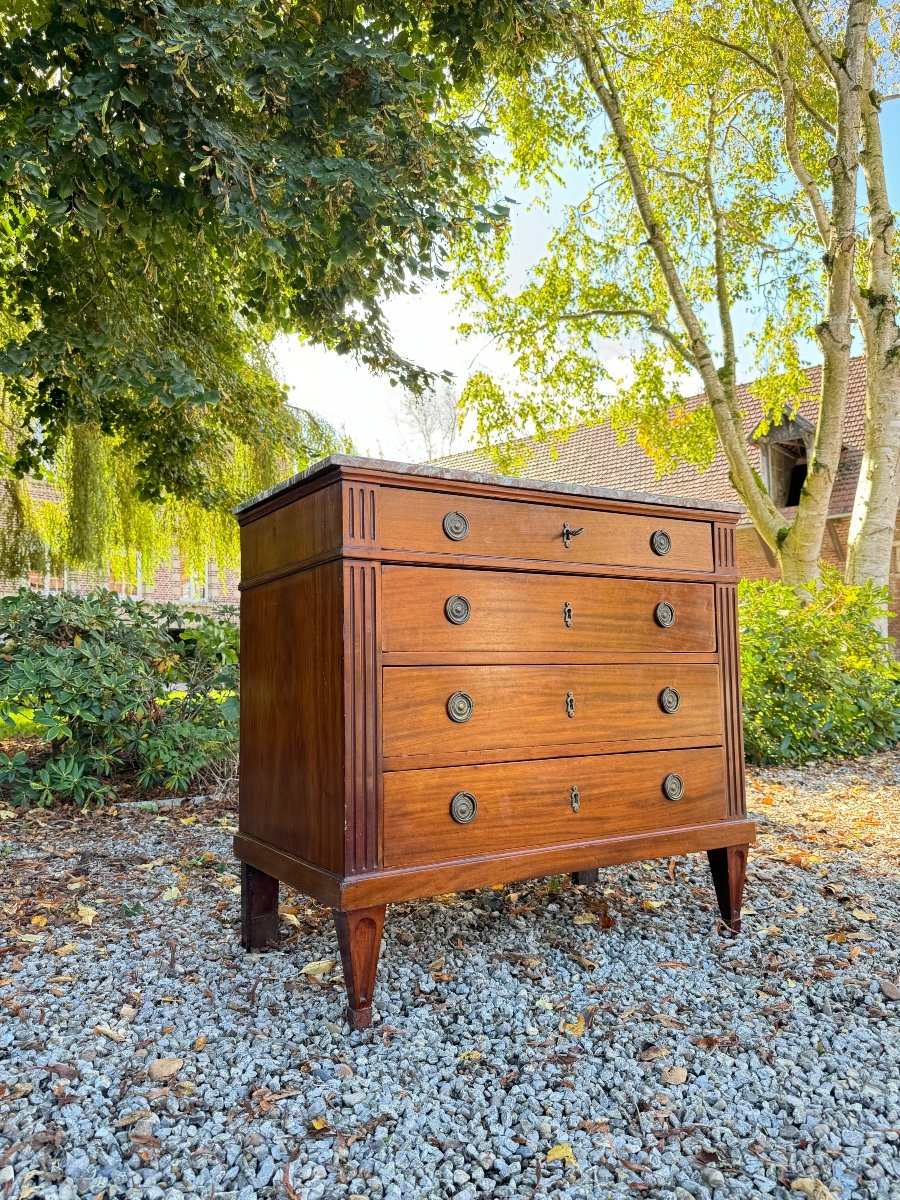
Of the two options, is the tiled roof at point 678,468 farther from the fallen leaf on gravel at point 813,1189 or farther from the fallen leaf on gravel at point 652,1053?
the fallen leaf on gravel at point 813,1189

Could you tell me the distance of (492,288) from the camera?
1019cm

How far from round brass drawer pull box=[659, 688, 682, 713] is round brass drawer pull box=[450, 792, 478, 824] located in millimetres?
749

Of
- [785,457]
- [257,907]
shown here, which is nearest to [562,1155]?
[257,907]

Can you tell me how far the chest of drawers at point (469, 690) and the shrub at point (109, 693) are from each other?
1983 mm

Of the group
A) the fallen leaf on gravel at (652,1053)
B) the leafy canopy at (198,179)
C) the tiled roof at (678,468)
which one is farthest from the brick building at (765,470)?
the fallen leaf on gravel at (652,1053)

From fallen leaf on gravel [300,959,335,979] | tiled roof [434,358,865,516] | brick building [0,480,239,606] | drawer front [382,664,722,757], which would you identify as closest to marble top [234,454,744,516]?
drawer front [382,664,722,757]

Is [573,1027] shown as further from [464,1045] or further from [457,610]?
[457,610]

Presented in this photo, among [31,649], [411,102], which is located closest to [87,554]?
[31,649]

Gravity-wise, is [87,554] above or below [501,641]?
above

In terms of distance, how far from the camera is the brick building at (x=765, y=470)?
12383 millimetres

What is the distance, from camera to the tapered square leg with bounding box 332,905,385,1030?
191 centimetres

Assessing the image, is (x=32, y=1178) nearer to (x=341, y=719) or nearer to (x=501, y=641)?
(x=341, y=719)

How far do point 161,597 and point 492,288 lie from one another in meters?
7.10

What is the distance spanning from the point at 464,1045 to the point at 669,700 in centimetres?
116
